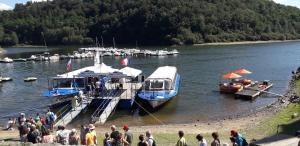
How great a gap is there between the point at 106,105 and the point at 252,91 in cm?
2004

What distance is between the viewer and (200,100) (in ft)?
189

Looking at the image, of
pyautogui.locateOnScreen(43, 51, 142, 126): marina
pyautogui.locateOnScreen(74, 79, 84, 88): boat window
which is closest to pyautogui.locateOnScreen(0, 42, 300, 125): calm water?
pyautogui.locateOnScreen(43, 51, 142, 126): marina

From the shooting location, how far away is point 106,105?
51.1m

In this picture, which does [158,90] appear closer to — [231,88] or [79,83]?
[79,83]

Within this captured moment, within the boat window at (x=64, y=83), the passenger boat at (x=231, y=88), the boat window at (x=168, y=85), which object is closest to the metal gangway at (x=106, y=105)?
the boat window at (x=168, y=85)

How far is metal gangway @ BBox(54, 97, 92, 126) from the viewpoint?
146 feet

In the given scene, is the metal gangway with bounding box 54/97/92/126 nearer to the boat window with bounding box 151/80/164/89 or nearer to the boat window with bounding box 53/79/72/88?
the boat window with bounding box 53/79/72/88

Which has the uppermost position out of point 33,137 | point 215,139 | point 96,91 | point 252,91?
point 215,139

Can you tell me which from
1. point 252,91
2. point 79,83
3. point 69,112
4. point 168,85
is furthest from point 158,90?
point 252,91

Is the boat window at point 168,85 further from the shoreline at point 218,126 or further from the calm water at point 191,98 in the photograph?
the shoreline at point 218,126

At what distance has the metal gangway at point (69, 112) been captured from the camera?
4462 cm

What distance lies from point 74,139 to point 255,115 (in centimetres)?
2811

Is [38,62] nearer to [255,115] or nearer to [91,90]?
[91,90]

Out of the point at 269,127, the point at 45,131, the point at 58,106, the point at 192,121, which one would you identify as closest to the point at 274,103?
the point at 192,121
